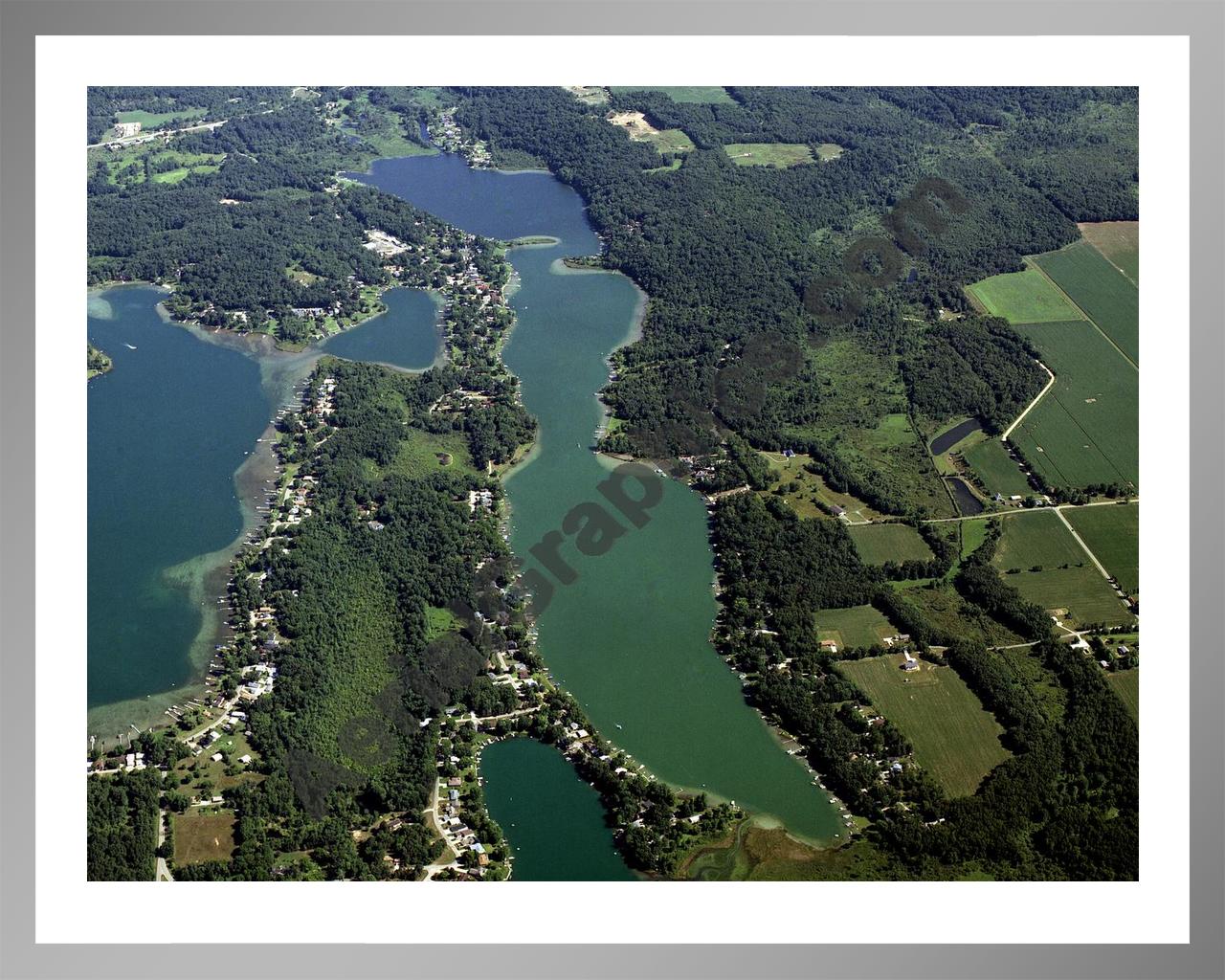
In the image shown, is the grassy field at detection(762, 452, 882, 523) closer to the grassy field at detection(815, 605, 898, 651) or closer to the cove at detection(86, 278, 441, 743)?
the grassy field at detection(815, 605, 898, 651)

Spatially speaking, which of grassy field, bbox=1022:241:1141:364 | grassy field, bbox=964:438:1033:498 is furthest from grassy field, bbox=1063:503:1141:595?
grassy field, bbox=1022:241:1141:364

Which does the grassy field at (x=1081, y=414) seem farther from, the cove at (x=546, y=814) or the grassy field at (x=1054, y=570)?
the cove at (x=546, y=814)

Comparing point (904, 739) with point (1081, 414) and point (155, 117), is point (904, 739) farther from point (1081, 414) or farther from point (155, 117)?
point (155, 117)

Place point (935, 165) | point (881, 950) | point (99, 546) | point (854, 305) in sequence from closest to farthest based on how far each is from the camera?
point (881, 950) → point (99, 546) → point (854, 305) → point (935, 165)

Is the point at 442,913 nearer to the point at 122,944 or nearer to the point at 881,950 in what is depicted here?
the point at 122,944

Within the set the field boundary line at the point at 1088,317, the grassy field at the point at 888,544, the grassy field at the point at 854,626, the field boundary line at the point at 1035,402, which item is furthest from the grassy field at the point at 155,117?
the grassy field at the point at 854,626

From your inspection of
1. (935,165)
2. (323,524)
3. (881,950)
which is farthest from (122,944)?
(935,165)
